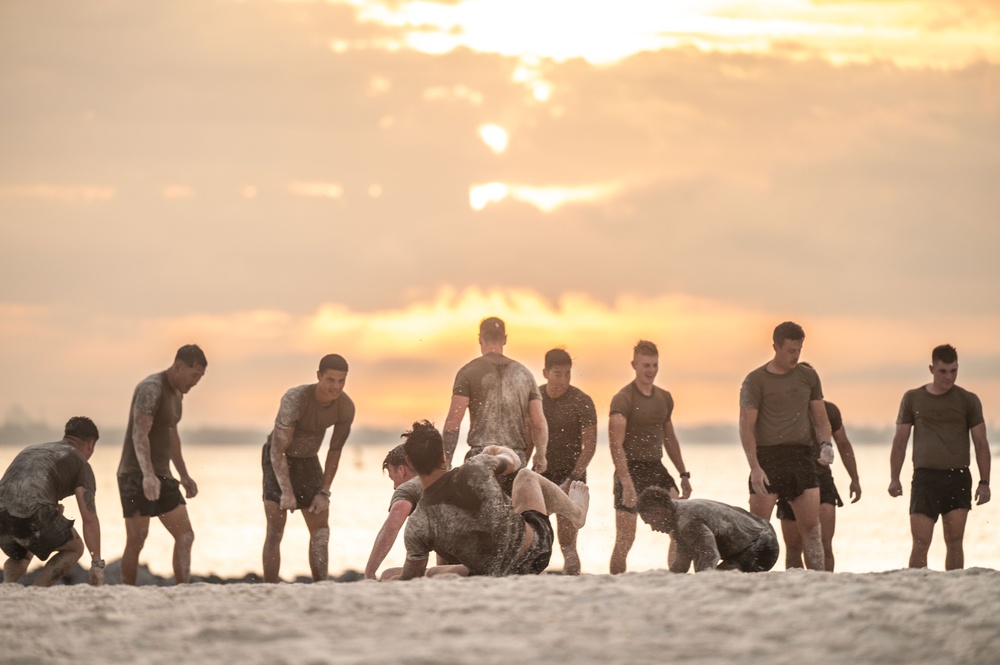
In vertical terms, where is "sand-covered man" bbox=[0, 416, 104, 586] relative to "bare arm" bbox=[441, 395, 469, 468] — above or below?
below

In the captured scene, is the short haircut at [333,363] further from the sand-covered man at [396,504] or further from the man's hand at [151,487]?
the man's hand at [151,487]

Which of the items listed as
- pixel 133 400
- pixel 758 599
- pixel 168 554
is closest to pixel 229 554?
pixel 168 554

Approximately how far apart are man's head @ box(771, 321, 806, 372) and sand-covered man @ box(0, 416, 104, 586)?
5.75 metres

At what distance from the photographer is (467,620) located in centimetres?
715

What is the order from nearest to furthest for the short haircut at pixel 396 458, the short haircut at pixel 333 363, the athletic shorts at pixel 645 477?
the short haircut at pixel 396 458, the short haircut at pixel 333 363, the athletic shorts at pixel 645 477

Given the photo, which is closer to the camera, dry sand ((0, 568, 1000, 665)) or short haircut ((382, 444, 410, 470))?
dry sand ((0, 568, 1000, 665))

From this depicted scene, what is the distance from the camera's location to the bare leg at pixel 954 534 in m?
11.7

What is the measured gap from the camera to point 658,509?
32.2ft

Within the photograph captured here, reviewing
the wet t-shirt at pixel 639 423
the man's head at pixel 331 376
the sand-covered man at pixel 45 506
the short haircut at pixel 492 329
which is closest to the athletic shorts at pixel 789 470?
the wet t-shirt at pixel 639 423

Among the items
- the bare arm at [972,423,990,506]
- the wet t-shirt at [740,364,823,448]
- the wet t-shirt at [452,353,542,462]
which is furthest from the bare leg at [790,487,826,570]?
the wet t-shirt at [452,353,542,462]

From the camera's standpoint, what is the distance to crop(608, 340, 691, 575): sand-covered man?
37.9ft

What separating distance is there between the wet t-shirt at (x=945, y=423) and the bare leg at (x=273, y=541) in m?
5.66

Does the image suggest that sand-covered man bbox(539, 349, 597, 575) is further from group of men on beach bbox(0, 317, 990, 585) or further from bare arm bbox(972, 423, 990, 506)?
bare arm bbox(972, 423, 990, 506)

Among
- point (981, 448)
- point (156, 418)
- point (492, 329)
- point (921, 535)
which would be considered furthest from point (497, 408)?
point (981, 448)
